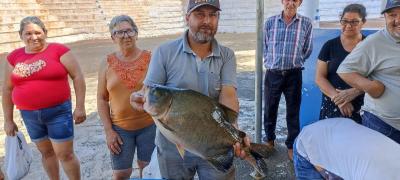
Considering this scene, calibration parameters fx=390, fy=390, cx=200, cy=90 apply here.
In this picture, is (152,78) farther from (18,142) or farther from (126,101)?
(18,142)

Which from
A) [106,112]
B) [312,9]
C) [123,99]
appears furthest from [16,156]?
[312,9]

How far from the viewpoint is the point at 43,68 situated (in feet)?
11.1

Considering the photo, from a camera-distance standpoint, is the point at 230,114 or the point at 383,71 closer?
the point at 230,114

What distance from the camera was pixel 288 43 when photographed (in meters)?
4.48

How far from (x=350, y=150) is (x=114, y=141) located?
74.4 inches

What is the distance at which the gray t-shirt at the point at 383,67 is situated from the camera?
8.32 ft

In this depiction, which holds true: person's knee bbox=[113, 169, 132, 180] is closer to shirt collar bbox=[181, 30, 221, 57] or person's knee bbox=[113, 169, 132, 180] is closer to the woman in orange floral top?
the woman in orange floral top

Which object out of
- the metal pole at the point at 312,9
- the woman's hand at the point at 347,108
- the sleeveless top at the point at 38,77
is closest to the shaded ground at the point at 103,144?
the metal pole at the point at 312,9

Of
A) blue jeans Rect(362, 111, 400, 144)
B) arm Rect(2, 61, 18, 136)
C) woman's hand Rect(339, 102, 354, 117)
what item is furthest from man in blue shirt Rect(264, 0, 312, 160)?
arm Rect(2, 61, 18, 136)

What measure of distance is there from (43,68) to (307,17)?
9.95 feet

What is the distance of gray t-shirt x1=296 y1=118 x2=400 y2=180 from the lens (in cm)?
178

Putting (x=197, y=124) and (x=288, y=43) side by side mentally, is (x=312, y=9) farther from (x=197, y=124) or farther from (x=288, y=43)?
(x=197, y=124)

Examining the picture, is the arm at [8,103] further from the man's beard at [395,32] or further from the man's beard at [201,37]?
the man's beard at [395,32]

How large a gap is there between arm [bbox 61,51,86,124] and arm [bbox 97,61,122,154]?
44cm
